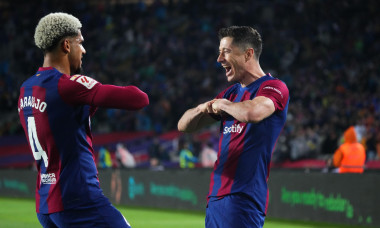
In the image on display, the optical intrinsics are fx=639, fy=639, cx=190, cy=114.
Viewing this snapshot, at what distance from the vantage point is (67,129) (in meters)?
3.67

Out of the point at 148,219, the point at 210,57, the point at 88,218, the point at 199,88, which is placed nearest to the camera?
the point at 88,218

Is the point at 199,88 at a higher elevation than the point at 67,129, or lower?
higher

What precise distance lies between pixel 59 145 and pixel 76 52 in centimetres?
57

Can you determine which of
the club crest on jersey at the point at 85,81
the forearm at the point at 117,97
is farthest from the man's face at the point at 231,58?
the club crest on jersey at the point at 85,81

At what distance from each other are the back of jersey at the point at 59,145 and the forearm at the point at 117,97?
0.18 meters

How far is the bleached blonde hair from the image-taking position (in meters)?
3.68

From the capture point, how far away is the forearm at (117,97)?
11.8 ft

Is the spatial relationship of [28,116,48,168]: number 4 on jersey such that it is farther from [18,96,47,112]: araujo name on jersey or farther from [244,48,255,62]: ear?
[244,48,255,62]: ear

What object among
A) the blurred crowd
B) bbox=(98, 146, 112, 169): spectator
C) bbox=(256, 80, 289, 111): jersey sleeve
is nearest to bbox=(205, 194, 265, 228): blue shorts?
bbox=(256, 80, 289, 111): jersey sleeve

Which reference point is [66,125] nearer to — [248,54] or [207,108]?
[207,108]

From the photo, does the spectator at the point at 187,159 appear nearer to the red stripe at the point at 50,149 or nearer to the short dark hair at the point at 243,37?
the short dark hair at the point at 243,37

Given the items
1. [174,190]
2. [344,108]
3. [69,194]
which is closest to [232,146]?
[69,194]

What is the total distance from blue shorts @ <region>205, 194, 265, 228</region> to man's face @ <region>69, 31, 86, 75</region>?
1.31 metres

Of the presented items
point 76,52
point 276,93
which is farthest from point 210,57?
point 76,52
